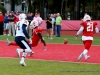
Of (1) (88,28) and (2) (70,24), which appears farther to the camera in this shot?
(2) (70,24)

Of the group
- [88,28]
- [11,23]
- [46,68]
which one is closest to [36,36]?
[88,28]

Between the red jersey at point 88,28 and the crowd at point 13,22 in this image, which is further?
the crowd at point 13,22

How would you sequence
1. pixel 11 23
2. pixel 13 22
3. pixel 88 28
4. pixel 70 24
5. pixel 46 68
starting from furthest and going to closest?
pixel 70 24, pixel 11 23, pixel 13 22, pixel 88 28, pixel 46 68

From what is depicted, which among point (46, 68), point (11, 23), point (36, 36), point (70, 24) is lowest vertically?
point (70, 24)

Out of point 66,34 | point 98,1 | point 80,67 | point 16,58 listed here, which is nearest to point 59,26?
point 66,34

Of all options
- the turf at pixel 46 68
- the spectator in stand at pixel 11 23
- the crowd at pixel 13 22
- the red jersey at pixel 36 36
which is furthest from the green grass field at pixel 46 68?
the spectator in stand at pixel 11 23

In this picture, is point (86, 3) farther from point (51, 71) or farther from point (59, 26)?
point (51, 71)

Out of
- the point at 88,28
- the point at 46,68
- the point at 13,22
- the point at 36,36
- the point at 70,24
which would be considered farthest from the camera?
the point at 70,24

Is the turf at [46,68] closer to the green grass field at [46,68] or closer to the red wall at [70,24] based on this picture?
the green grass field at [46,68]

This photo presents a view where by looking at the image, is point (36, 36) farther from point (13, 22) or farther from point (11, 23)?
point (11, 23)

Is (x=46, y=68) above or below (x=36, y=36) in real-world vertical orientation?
below

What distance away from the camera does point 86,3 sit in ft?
154

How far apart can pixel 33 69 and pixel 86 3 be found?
34.4 m

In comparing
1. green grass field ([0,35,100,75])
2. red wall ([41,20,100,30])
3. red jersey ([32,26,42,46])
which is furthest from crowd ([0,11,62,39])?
green grass field ([0,35,100,75])
